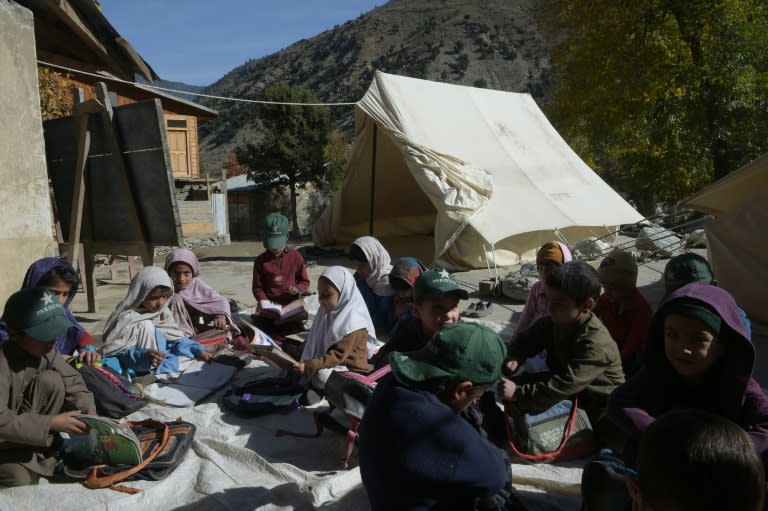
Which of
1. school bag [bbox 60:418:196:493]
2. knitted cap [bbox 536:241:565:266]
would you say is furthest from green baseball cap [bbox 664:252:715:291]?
school bag [bbox 60:418:196:493]

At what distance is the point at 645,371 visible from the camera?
6.81 ft

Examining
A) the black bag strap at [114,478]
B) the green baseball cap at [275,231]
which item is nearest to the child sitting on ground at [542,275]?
the black bag strap at [114,478]

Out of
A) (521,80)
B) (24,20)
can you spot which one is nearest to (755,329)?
(24,20)

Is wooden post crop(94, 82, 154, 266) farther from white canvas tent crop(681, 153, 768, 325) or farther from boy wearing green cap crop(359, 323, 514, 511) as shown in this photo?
white canvas tent crop(681, 153, 768, 325)

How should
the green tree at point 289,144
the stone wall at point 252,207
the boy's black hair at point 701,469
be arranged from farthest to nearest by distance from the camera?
the stone wall at point 252,207, the green tree at point 289,144, the boy's black hair at point 701,469

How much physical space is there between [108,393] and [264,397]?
0.80 m

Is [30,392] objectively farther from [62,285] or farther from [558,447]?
[558,447]

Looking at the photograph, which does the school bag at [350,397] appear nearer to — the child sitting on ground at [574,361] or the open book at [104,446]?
the child sitting on ground at [574,361]

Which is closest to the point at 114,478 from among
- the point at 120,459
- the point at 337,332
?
the point at 120,459

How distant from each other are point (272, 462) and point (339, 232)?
28.6 feet

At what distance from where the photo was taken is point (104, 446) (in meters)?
2.44

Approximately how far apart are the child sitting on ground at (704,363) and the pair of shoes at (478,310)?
3656 millimetres

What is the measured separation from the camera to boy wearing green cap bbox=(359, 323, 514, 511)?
1.52m

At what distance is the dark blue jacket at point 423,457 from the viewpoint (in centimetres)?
152
